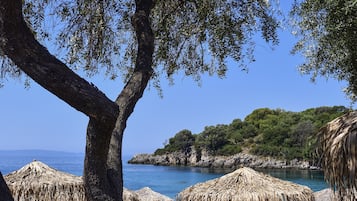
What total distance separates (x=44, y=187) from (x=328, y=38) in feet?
18.0

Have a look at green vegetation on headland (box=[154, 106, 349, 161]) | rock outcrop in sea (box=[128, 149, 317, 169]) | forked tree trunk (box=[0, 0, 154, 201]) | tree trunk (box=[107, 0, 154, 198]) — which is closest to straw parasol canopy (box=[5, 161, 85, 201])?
tree trunk (box=[107, 0, 154, 198])

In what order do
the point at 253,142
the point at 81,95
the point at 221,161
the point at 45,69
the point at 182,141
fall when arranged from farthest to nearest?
the point at 182,141, the point at 221,161, the point at 253,142, the point at 81,95, the point at 45,69

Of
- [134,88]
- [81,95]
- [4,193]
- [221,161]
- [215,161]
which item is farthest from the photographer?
[215,161]

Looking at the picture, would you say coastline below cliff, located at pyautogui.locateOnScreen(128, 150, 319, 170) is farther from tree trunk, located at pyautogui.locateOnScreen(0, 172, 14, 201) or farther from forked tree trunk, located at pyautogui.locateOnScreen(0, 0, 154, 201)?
tree trunk, located at pyautogui.locateOnScreen(0, 172, 14, 201)

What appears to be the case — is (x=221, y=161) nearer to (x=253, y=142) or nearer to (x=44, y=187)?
(x=253, y=142)

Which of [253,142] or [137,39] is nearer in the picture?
[137,39]

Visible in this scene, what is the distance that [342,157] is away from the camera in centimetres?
420

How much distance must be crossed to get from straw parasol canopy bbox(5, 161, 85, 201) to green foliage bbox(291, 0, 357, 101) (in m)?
4.68

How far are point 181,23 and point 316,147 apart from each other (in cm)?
297

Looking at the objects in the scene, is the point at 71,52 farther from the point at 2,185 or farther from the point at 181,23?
the point at 2,185

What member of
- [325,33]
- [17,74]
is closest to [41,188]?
[17,74]

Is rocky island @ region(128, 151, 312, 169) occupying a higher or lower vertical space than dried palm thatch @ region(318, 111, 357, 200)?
higher

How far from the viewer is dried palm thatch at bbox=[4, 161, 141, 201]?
28.1 ft

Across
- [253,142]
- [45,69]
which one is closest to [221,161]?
[253,142]
